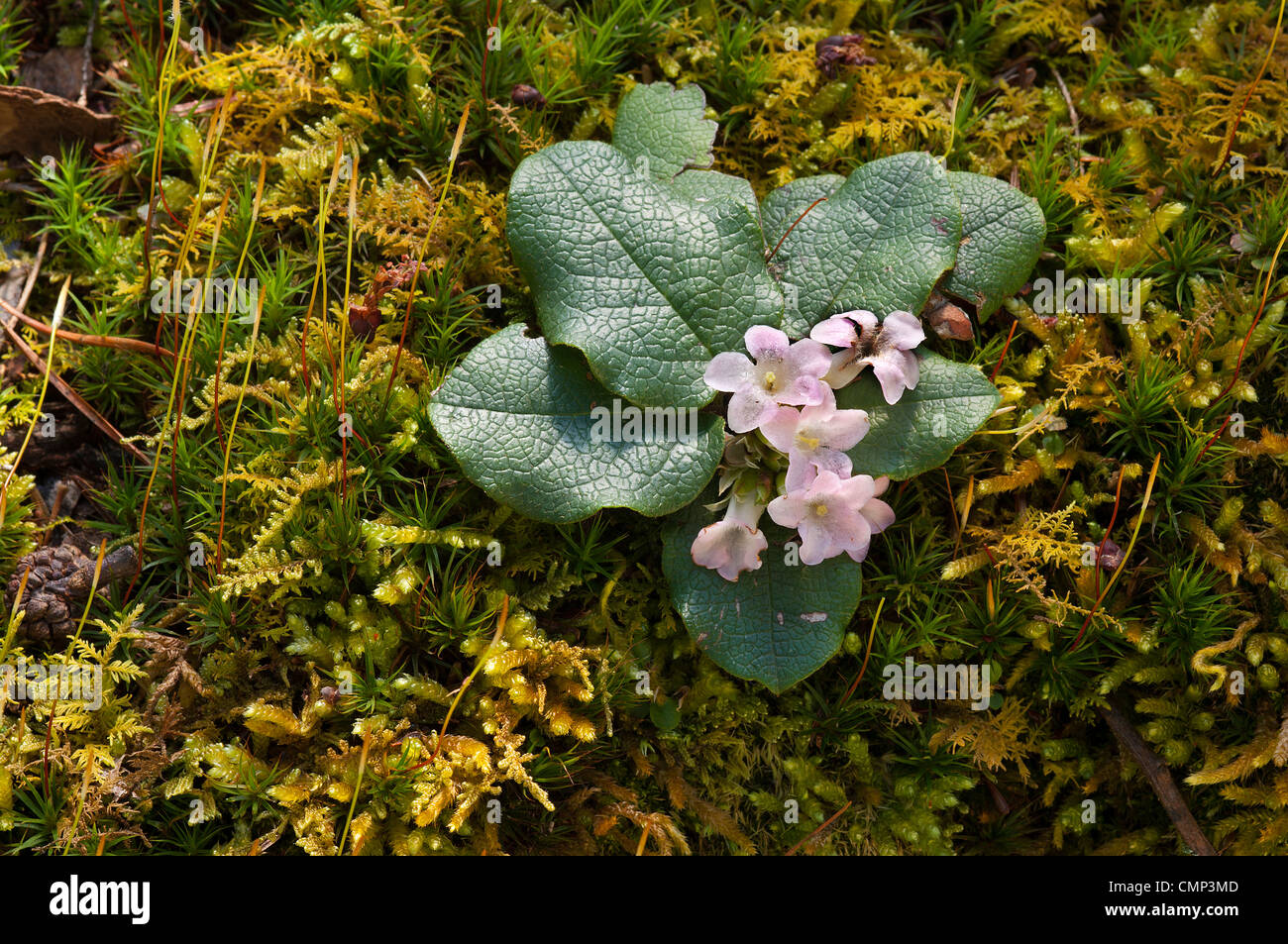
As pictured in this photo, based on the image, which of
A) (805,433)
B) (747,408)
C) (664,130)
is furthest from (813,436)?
(664,130)

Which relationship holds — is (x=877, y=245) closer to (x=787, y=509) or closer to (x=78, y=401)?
(x=787, y=509)

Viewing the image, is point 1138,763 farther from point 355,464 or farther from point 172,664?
point 172,664

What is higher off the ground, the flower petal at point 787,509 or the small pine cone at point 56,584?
the flower petal at point 787,509

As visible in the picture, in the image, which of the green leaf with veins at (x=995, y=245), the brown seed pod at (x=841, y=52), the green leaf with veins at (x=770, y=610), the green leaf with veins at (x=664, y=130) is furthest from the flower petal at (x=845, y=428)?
the brown seed pod at (x=841, y=52)

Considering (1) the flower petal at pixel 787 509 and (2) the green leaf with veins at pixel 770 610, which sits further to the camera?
(2) the green leaf with veins at pixel 770 610

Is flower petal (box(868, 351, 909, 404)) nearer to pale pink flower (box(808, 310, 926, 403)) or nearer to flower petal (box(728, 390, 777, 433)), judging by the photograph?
pale pink flower (box(808, 310, 926, 403))

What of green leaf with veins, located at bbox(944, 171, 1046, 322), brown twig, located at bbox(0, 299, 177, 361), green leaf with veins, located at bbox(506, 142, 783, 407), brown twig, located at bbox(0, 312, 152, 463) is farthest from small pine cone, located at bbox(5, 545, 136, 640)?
green leaf with veins, located at bbox(944, 171, 1046, 322)

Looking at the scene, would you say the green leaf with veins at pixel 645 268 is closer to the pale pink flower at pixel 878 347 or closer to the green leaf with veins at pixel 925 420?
the pale pink flower at pixel 878 347
